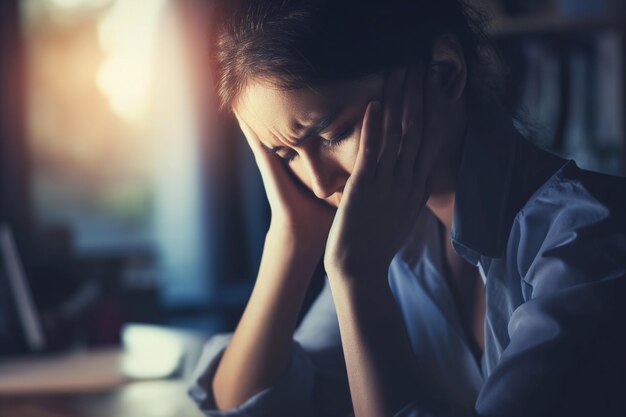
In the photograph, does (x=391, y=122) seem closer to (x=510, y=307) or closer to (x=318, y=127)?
(x=318, y=127)

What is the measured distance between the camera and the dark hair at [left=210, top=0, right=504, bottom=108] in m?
0.68

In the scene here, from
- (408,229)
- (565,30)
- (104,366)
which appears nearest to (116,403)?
(104,366)

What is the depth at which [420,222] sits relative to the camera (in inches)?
36.7

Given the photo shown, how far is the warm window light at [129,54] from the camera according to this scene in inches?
99.6

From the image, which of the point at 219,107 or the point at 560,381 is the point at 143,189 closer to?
the point at 219,107

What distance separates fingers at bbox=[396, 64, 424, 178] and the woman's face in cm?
3

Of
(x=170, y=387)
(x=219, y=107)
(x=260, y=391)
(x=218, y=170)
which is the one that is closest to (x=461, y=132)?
(x=219, y=107)

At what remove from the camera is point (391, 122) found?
73 centimetres

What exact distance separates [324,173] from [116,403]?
1.32 ft

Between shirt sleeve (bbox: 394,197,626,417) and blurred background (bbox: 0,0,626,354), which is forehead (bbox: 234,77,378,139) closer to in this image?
shirt sleeve (bbox: 394,197,626,417)

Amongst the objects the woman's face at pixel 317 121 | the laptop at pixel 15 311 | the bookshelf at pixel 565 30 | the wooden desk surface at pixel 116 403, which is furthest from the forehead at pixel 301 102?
the bookshelf at pixel 565 30

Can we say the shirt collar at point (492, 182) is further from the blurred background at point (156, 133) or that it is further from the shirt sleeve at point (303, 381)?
the blurred background at point (156, 133)

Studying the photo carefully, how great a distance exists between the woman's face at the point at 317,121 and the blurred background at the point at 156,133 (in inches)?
48.0

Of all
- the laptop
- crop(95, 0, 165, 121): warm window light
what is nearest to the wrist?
the laptop
